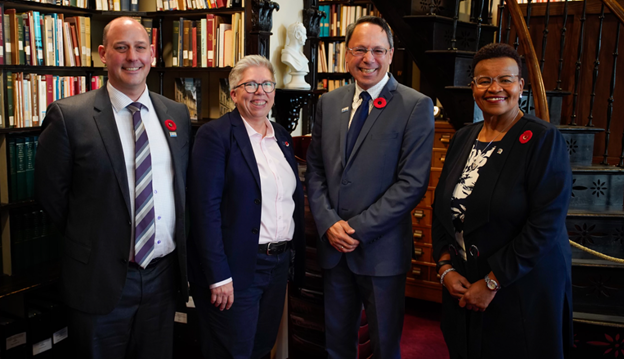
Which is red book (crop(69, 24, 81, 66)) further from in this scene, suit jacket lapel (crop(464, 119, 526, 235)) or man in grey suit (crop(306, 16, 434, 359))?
suit jacket lapel (crop(464, 119, 526, 235))

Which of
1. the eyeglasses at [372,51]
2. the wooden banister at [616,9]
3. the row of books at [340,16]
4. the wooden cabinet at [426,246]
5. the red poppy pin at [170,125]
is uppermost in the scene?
the row of books at [340,16]

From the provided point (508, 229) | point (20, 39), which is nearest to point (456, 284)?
point (508, 229)

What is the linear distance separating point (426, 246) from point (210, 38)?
2223 mm

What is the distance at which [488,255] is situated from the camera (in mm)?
1725

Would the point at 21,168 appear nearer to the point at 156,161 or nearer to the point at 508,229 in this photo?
the point at 156,161

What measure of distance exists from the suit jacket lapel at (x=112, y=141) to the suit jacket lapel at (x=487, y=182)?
1.23 meters

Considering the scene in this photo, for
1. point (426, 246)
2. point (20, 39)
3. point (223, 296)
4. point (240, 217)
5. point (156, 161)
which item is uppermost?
point (20, 39)

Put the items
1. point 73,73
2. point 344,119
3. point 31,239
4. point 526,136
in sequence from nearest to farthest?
point 526,136 < point 344,119 < point 31,239 < point 73,73

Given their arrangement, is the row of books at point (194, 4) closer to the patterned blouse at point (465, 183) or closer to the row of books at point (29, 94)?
the row of books at point (29, 94)

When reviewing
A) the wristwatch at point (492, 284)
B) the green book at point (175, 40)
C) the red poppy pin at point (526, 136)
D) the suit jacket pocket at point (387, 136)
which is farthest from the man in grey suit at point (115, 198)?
the green book at point (175, 40)

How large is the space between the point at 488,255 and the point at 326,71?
3.58 metres

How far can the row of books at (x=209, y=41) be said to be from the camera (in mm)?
3205

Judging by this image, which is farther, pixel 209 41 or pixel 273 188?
pixel 209 41

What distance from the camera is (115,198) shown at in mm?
1719
